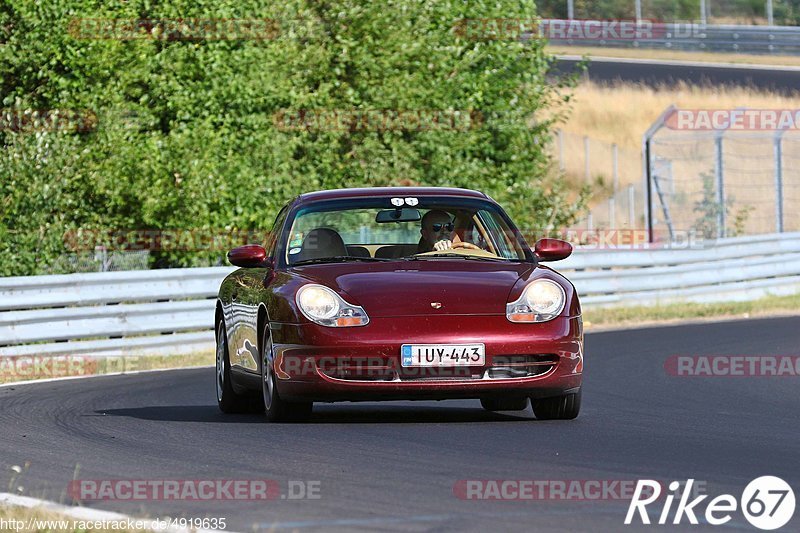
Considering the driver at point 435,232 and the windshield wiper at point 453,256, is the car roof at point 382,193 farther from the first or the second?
the windshield wiper at point 453,256

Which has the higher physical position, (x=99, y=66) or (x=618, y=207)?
(x=99, y=66)

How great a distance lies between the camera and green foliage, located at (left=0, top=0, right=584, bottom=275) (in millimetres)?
22875

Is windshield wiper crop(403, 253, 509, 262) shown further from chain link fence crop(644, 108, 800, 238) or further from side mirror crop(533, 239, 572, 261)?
chain link fence crop(644, 108, 800, 238)

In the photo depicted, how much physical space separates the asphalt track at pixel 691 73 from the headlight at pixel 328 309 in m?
40.4

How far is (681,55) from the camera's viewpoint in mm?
55844

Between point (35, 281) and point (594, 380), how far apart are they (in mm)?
6230

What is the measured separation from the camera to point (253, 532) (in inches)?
240

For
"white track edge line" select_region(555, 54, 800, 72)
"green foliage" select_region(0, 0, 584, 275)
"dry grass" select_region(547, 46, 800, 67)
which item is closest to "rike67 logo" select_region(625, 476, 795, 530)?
"green foliage" select_region(0, 0, 584, 275)

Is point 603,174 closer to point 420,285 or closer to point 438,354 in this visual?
point 420,285

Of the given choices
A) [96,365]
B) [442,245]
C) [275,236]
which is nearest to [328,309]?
[442,245]

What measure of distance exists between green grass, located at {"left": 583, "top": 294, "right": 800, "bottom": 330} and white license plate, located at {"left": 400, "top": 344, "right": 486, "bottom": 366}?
1238cm

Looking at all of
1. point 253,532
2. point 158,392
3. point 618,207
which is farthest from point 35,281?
point 618,207

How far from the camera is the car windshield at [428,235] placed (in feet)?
35.2

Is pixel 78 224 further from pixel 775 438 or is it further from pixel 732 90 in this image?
pixel 732 90
